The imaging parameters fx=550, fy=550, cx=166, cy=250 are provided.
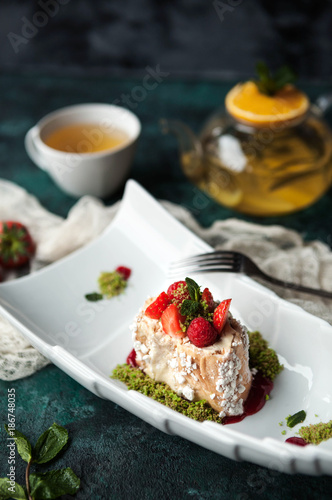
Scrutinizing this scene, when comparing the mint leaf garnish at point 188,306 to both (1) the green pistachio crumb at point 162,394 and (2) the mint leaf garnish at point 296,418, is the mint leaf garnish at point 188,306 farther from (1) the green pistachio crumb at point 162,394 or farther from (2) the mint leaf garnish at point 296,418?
(2) the mint leaf garnish at point 296,418

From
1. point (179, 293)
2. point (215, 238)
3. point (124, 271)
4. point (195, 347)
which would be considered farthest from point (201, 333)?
point (215, 238)

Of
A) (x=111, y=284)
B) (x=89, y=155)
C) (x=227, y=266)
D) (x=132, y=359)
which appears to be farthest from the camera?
(x=89, y=155)

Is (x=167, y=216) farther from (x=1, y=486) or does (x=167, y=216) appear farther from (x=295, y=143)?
(x=1, y=486)

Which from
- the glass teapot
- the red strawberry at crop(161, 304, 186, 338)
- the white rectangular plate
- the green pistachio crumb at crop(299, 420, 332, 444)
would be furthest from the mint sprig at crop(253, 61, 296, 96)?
the green pistachio crumb at crop(299, 420, 332, 444)

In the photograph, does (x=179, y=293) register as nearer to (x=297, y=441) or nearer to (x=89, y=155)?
(x=297, y=441)

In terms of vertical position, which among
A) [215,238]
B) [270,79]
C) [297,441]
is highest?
[270,79]

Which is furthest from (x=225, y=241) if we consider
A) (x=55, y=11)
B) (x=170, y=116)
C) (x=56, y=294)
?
(x=55, y=11)

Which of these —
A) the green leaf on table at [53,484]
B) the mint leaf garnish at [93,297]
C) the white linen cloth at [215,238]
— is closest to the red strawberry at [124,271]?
the mint leaf garnish at [93,297]

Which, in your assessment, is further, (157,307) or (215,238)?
(215,238)
